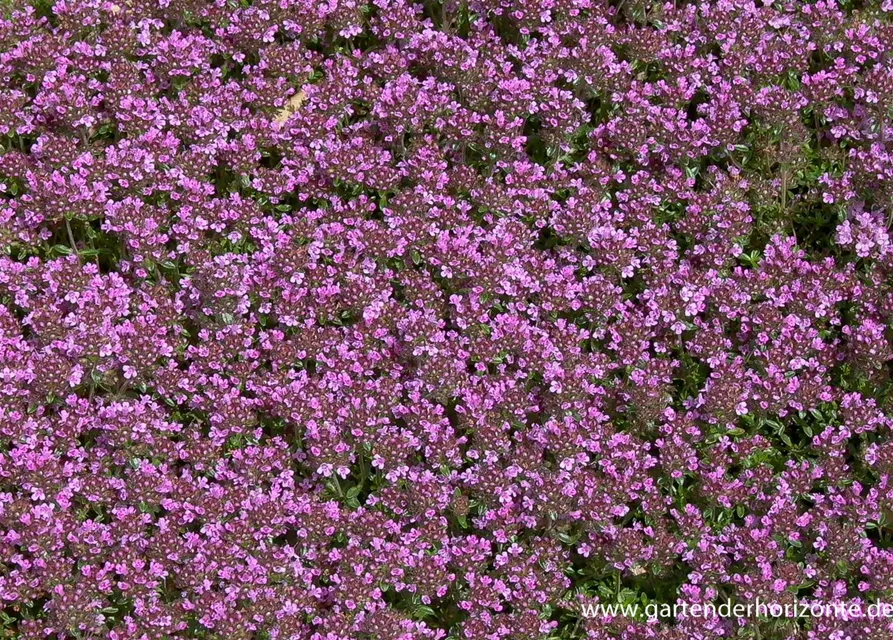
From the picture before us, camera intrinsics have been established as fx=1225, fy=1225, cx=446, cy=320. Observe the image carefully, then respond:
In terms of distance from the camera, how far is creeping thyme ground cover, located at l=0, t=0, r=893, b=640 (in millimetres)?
6324

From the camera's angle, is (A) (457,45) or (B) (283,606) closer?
(B) (283,606)

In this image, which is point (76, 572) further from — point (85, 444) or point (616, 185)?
point (616, 185)

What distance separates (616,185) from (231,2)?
2.73 m

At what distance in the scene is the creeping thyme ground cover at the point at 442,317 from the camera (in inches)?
249

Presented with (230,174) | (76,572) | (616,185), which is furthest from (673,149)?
(76,572)

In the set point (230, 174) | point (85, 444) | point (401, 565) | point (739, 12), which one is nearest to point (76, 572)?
point (85, 444)

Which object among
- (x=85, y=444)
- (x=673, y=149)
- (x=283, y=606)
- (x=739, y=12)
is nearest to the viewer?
(x=283, y=606)

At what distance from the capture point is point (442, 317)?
698 cm

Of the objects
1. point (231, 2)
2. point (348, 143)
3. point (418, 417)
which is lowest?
point (418, 417)

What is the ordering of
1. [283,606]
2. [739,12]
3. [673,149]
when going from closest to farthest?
1. [283,606]
2. [673,149]
3. [739,12]

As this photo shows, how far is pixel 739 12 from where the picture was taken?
25.7 ft

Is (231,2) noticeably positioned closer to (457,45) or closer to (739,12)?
(457,45)

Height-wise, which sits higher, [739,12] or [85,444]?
[739,12]

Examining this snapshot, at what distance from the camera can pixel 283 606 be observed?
20.4ft
